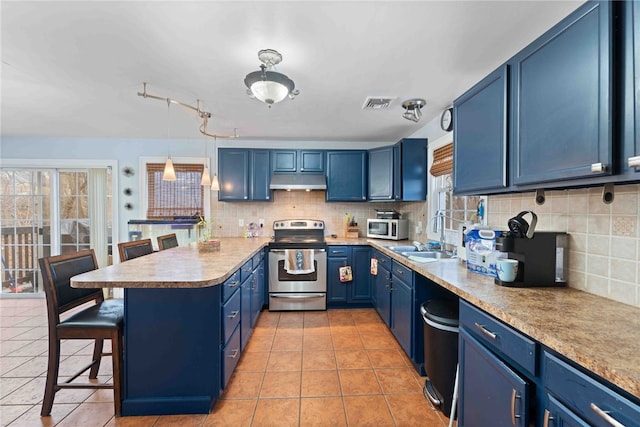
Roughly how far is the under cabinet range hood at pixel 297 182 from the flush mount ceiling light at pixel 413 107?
1.48 m

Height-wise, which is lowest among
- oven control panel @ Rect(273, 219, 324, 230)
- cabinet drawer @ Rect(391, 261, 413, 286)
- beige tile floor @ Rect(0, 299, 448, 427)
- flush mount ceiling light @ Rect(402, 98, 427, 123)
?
beige tile floor @ Rect(0, 299, 448, 427)

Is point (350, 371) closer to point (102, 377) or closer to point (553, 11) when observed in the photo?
point (102, 377)

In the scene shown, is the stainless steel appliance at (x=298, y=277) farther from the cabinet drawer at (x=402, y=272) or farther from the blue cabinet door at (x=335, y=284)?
the cabinet drawer at (x=402, y=272)

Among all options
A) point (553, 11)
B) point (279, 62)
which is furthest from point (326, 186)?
point (553, 11)

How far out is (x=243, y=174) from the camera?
3965 mm

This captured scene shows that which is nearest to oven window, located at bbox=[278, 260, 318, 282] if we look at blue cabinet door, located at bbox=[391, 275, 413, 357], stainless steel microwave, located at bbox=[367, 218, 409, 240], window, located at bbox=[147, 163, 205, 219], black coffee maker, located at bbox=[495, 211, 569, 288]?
stainless steel microwave, located at bbox=[367, 218, 409, 240]

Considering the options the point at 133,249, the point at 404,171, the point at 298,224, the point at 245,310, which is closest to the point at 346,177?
the point at 404,171

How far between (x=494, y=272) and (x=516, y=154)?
0.71 meters

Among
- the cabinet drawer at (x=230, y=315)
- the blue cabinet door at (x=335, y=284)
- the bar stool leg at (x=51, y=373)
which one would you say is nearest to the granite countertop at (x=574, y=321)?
the cabinet drawer at (x=230, y=315)

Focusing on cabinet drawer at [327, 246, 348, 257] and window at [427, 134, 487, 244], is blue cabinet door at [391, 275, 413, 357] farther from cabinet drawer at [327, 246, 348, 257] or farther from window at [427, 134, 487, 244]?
cabinet drawer at [327, 246, 348, 257]

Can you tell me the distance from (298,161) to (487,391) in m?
3.36

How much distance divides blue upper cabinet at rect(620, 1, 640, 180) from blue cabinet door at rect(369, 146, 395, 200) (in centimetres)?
276

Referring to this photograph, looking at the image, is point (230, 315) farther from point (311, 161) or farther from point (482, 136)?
point (311, 161)

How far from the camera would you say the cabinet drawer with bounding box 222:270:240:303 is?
72.7 inches
